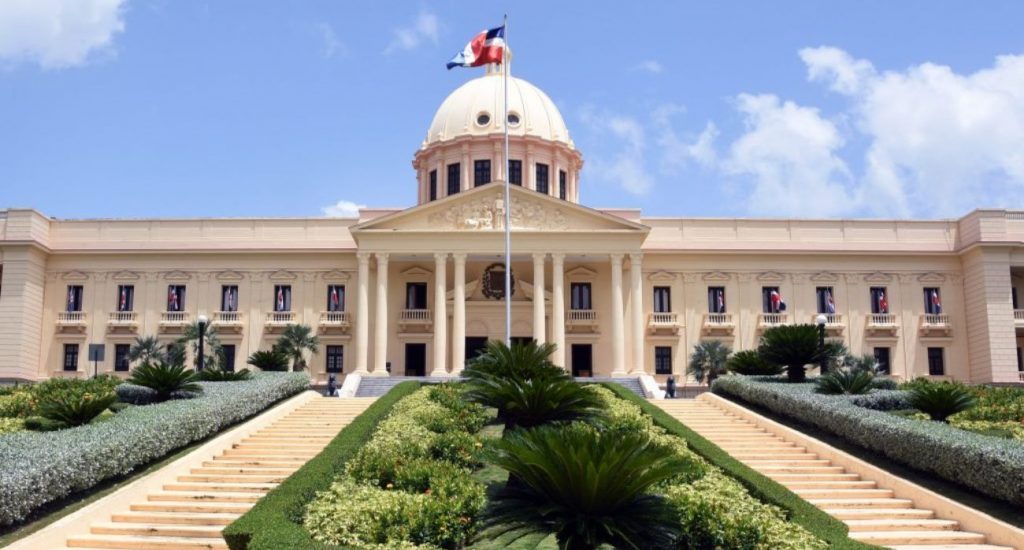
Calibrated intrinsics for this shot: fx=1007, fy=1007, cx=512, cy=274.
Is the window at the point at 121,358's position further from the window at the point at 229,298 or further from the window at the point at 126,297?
the window at the point at 229,298

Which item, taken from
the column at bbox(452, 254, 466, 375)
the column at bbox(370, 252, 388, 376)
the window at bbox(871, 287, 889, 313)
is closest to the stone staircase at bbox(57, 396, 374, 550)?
the column at bbox(370, 252, 388, 376)

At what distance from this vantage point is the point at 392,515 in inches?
603

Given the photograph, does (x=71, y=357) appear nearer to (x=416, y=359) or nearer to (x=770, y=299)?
(x=416, y=359)

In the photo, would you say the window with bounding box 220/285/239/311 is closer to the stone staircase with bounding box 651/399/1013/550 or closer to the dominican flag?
the dominican flag

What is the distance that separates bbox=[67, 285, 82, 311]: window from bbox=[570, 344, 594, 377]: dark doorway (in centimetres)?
Answer: 2535

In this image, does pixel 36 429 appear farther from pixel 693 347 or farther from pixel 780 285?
pixel 780 285

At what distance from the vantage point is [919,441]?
20.7 m

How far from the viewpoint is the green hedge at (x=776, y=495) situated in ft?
50.3

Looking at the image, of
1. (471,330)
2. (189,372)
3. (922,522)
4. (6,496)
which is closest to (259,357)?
(189,372)

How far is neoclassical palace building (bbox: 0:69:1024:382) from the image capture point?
50.1 m

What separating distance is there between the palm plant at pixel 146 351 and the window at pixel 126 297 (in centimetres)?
267

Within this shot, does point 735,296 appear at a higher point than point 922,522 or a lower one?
higher

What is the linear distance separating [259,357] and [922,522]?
2623cm

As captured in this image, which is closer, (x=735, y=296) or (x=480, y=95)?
(x=735, y=296)
